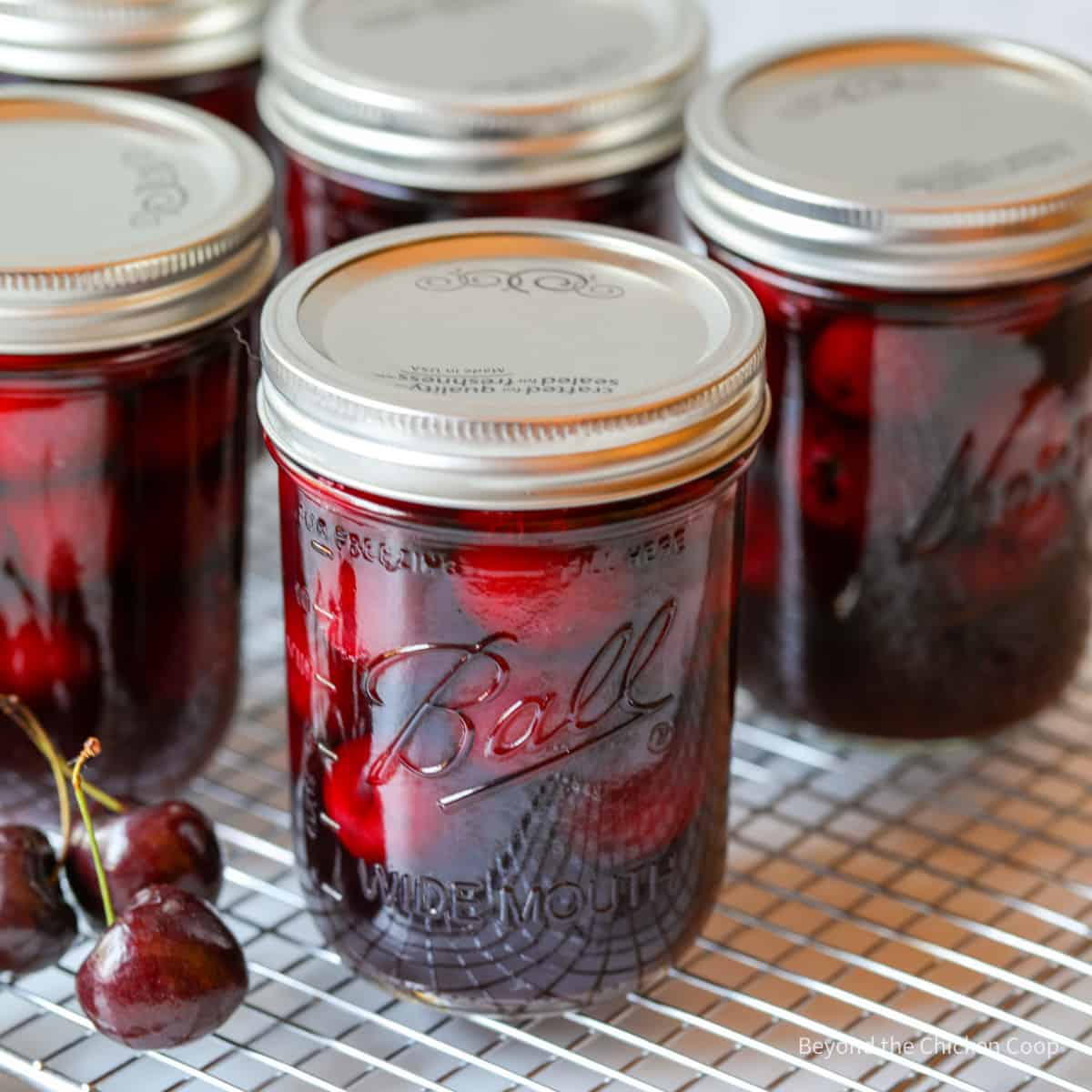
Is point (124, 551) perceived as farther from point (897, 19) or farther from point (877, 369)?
point (897, 19)

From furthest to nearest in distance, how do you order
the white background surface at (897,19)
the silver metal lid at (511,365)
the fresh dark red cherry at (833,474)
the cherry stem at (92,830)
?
the white background surface at (897,19) < the fresh dark red cherry at (833,474) < the cherry stem at (92,830) < the silver metal lid at (511,365)

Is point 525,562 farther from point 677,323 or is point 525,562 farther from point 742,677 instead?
point 742,677

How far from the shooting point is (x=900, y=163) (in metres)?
0.95

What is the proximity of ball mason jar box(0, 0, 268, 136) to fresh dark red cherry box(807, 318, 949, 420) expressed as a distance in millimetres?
417

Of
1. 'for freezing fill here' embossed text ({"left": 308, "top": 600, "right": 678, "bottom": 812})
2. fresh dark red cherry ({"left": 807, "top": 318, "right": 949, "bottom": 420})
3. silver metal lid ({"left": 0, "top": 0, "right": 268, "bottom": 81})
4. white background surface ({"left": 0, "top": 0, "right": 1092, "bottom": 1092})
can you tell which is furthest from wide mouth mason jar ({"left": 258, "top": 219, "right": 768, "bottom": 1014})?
white background surface ({"left": 0, "top": 0, "right": 1092, "bottom": 1092})

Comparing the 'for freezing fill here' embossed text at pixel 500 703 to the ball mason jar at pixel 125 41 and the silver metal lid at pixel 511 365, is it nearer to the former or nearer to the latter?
the silver metal lid at pixel 511 365

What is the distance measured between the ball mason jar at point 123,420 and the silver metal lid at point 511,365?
8cm

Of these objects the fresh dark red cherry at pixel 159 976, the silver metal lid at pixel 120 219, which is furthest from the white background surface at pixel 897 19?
the fresh dark red cherry at pixel 159 976

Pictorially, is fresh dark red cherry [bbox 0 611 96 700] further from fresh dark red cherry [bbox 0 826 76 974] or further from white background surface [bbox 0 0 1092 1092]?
white background surface [bbox 0 0 1092 1092]

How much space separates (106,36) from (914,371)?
49 centimetres

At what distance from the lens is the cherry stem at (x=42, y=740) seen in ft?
2.88

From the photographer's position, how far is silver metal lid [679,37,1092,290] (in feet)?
2.89

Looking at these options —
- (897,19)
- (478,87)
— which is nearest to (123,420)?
(478,87)

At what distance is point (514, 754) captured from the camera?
0.77 m
